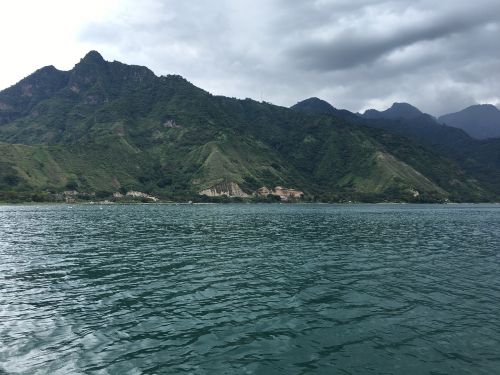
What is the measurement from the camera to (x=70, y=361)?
1900cm

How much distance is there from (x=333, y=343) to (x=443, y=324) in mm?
9187

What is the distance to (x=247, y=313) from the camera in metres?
27.4

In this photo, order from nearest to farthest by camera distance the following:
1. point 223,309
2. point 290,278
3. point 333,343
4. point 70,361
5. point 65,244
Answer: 1. point 70,361
2. point 333,343
3. point 223,309
4. point 290,278
5. point 65,244

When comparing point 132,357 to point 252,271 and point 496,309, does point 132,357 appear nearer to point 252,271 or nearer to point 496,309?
point 252,271

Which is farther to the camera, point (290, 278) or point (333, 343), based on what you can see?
point (290, 278)

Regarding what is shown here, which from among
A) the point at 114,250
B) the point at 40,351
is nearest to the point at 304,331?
the point at 40,351

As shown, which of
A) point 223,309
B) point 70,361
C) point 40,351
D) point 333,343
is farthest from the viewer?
point 223,309

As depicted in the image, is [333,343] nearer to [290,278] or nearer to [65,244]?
[290,278]

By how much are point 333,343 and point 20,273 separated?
1432 inches

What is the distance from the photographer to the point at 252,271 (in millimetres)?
42719

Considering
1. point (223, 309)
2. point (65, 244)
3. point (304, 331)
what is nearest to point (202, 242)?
point (65, 244)

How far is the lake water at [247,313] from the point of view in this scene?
19.4m

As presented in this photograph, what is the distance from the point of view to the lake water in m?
19.4

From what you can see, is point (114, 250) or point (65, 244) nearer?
point (114, 250)
